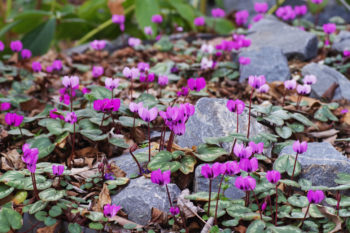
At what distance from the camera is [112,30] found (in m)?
4.87

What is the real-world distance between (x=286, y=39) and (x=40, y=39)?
2311 millimetres

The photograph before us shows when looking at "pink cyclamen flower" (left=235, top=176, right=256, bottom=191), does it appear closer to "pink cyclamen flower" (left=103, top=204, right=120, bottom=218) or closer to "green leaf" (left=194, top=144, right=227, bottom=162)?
"green leaf" (left=194, top=144, right=227, bottom=162)

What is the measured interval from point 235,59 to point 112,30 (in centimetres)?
202

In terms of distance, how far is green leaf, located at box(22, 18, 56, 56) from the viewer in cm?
393

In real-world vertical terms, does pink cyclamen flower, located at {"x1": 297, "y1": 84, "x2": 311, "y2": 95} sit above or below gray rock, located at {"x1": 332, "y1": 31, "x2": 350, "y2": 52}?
below

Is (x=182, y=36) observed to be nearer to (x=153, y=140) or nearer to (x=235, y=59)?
(x=235, y=59)

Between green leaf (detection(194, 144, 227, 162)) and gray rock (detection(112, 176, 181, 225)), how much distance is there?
18 centimetres

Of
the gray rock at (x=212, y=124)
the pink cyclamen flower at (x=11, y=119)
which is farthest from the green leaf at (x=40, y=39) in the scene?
the gray rock at (x=212, y=124)

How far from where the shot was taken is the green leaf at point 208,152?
1.80 m

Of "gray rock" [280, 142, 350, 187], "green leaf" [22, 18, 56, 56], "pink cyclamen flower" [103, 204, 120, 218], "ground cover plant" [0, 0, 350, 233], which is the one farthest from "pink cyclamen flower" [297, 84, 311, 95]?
"green leaf" [22, 18, 56, 56]

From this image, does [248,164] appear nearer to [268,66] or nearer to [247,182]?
[247,182]

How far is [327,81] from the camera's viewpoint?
288cm

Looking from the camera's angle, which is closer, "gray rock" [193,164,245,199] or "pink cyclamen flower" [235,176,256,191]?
"pink cyclamen flower" [235,176,256,191]

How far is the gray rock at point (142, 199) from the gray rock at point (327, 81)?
1551mm
